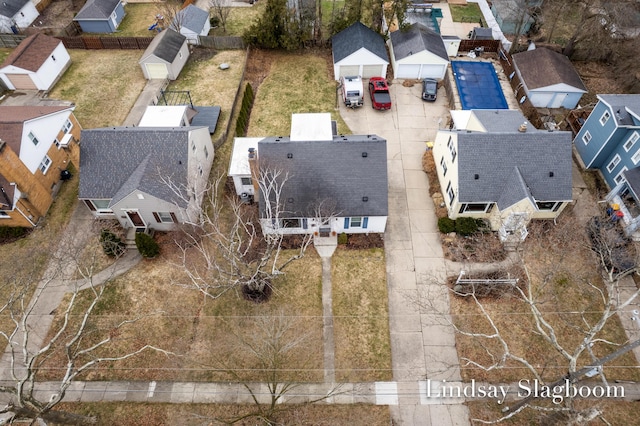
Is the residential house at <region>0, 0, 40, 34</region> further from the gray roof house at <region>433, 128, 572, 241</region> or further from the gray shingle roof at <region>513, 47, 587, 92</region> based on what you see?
the gray shingle roof at <region>513, 47, 587, 92</region>

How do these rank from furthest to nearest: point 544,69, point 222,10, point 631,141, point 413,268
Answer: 1. point 222,10
2. point 544,69
3. point 631,141
4. point 413,268

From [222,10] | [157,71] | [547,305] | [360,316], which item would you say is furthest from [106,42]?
[547,305]

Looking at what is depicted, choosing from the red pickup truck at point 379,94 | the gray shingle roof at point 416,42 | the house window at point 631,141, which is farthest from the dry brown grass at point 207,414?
the gray shingle roof at point 416,42

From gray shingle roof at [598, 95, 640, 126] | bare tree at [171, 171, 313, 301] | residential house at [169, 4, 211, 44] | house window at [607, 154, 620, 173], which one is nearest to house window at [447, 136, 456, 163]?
bare tree at [171, 171, 313, 301]

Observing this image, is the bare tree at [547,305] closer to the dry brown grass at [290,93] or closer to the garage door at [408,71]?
the dry brown grass at [290,93]

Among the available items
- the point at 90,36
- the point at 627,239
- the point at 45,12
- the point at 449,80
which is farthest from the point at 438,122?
the point at 45,12

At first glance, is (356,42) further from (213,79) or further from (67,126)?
(67,126)
